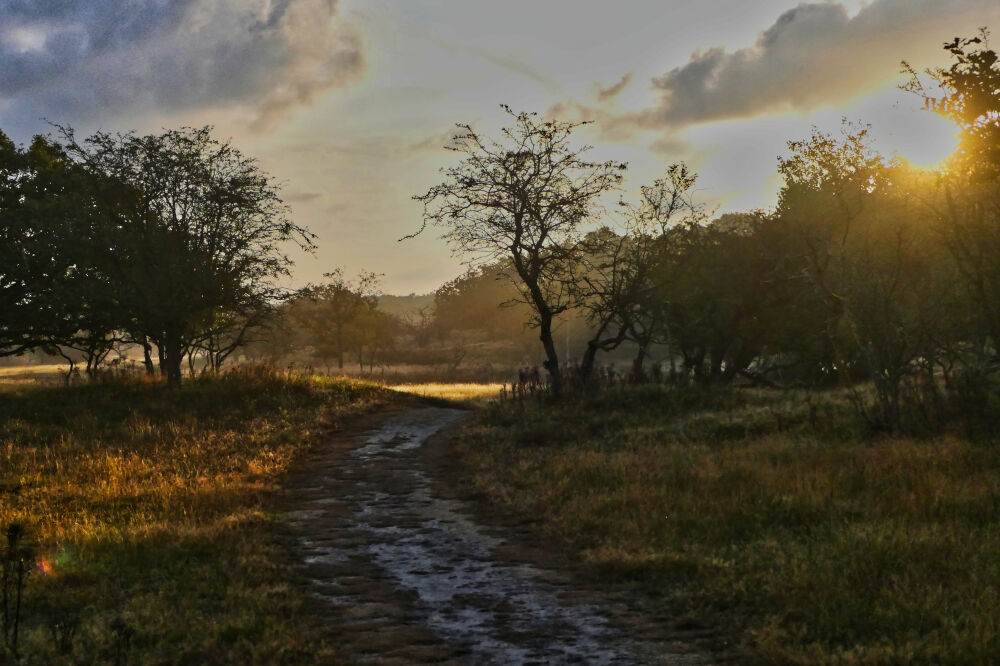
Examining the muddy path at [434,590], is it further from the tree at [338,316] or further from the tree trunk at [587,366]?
the tree at [338,316]

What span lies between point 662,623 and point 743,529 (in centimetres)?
350

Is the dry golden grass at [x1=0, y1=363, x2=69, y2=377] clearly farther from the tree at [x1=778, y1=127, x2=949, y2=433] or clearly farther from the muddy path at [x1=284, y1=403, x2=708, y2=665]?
the muddy path at [x1=284, y1=403, x2=708, y2=665]

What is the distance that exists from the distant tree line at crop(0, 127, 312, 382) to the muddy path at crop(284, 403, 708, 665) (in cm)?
1544

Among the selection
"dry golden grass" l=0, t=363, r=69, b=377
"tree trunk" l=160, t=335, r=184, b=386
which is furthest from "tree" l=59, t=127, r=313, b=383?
"dry golden grass" l=0, t=363, r=69, b=377

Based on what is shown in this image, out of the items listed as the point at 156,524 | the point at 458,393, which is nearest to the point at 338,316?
the point at 458,393

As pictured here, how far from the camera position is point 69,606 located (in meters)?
8.71

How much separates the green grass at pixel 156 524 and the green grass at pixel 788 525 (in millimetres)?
3959

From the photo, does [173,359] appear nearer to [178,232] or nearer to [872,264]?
[178,232]

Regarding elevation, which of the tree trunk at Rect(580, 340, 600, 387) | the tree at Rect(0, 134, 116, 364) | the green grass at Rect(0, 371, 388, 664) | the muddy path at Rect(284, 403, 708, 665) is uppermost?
the tree at Rect(0, 134, 116, 364)

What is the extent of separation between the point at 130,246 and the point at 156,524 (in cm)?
1906

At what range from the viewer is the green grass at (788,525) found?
7.39 m

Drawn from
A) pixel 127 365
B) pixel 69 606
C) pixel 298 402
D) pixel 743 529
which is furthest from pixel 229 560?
pixel 127 365

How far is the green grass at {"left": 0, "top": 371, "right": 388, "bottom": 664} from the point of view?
758 cm

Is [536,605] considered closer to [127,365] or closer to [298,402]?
[298,402]
